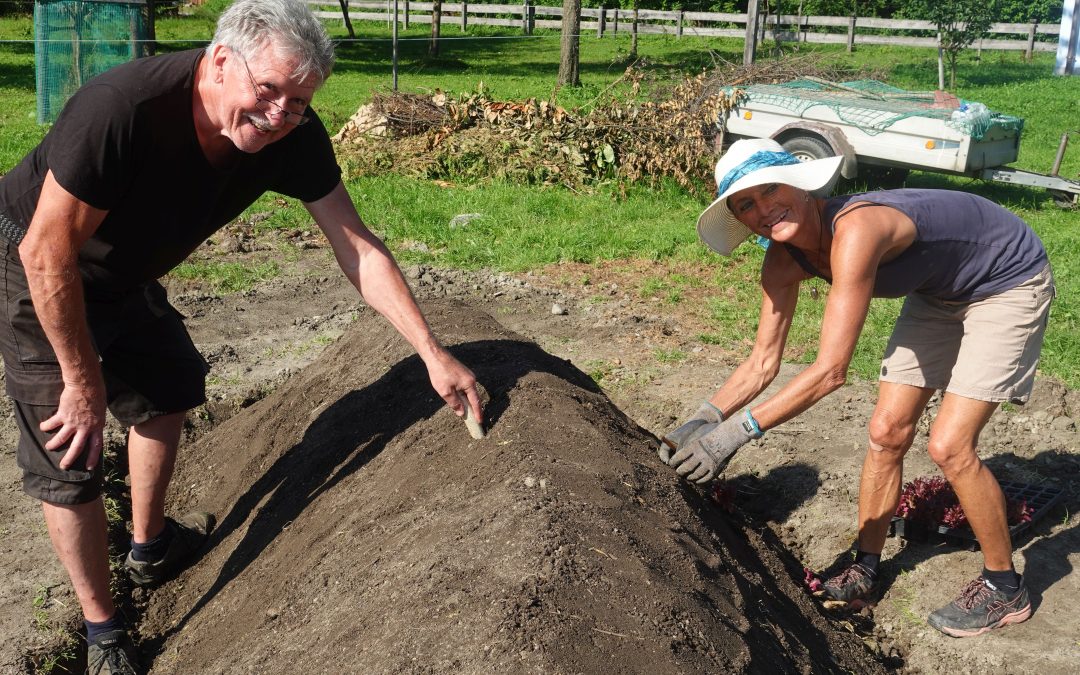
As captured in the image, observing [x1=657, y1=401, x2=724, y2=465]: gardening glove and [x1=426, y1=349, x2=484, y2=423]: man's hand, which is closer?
[x1=426, y1=349, x2=484, y2=423]: man's hand

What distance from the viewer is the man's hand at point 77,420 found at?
9.05 ft

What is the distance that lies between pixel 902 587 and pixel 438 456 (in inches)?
74.2

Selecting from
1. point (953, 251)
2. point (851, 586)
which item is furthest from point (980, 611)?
point (953, 251)

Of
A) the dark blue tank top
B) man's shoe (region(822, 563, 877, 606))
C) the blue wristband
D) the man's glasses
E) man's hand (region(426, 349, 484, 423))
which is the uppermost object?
the man's glasses

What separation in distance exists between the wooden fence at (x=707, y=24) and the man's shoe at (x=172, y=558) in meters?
19.3

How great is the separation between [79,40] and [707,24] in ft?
59.5

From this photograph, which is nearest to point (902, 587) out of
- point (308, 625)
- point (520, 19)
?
point (308, 625)

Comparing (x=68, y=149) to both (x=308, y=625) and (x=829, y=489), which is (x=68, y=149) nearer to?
(x=308, y=625)

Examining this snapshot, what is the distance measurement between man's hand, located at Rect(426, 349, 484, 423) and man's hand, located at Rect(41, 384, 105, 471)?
97cm

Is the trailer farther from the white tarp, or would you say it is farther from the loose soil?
the white tarp

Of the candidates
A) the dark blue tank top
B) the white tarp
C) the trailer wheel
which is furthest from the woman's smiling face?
the white tarp

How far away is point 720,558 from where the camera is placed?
3.06m

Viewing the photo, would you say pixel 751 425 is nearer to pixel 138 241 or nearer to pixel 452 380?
pixel 452 380

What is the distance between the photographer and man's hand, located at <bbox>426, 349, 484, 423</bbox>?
317 cm
